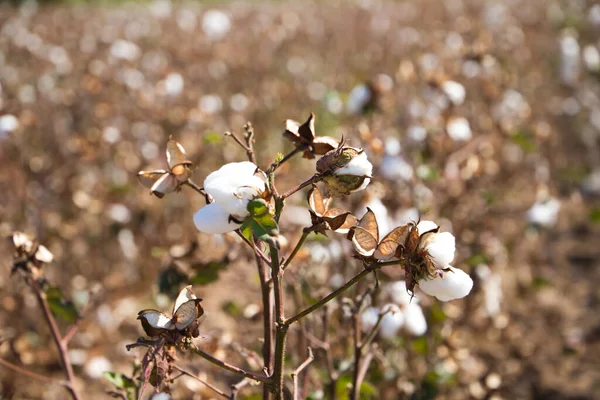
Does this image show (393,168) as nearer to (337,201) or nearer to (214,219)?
(337,201)

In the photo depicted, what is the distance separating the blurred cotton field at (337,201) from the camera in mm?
1819

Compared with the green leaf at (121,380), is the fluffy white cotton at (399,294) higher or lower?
higher

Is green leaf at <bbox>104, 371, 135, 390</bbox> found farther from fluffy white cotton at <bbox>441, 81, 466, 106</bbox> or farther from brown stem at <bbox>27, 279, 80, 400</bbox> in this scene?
fluffy white cotton at <bbox>441, 81, 466, 106</bbox>

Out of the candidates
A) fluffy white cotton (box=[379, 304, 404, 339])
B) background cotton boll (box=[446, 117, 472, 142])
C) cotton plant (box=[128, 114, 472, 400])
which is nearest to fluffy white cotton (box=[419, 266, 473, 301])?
cotton plant (box=[128, 114, 472, 400])

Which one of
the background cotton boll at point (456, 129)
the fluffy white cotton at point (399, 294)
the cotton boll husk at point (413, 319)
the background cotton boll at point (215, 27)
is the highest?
the background cotton boll at point (215, 27)

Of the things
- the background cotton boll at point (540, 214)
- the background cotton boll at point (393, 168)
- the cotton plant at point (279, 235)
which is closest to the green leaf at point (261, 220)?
the cotton plant at point (279, 235)

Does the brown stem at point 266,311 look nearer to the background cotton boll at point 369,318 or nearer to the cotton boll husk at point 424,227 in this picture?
the cotton boll husk at point 424,227

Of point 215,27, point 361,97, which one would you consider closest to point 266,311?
point 361,97

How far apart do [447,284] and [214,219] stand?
328 millimetres

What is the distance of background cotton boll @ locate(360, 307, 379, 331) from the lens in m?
1.54

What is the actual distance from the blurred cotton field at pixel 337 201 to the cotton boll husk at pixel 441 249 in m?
0.11

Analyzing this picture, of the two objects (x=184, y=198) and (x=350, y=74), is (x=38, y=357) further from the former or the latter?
(x=350, y=74)

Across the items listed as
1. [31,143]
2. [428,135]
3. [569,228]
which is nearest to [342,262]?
[428,135]

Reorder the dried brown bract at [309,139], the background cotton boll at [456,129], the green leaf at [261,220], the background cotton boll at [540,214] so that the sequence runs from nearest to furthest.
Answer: the green leaf at [261,220]
the dried brown bract at [309,139]
the background cotton boll at [456,129]
the background cotton boll at [540,214]
